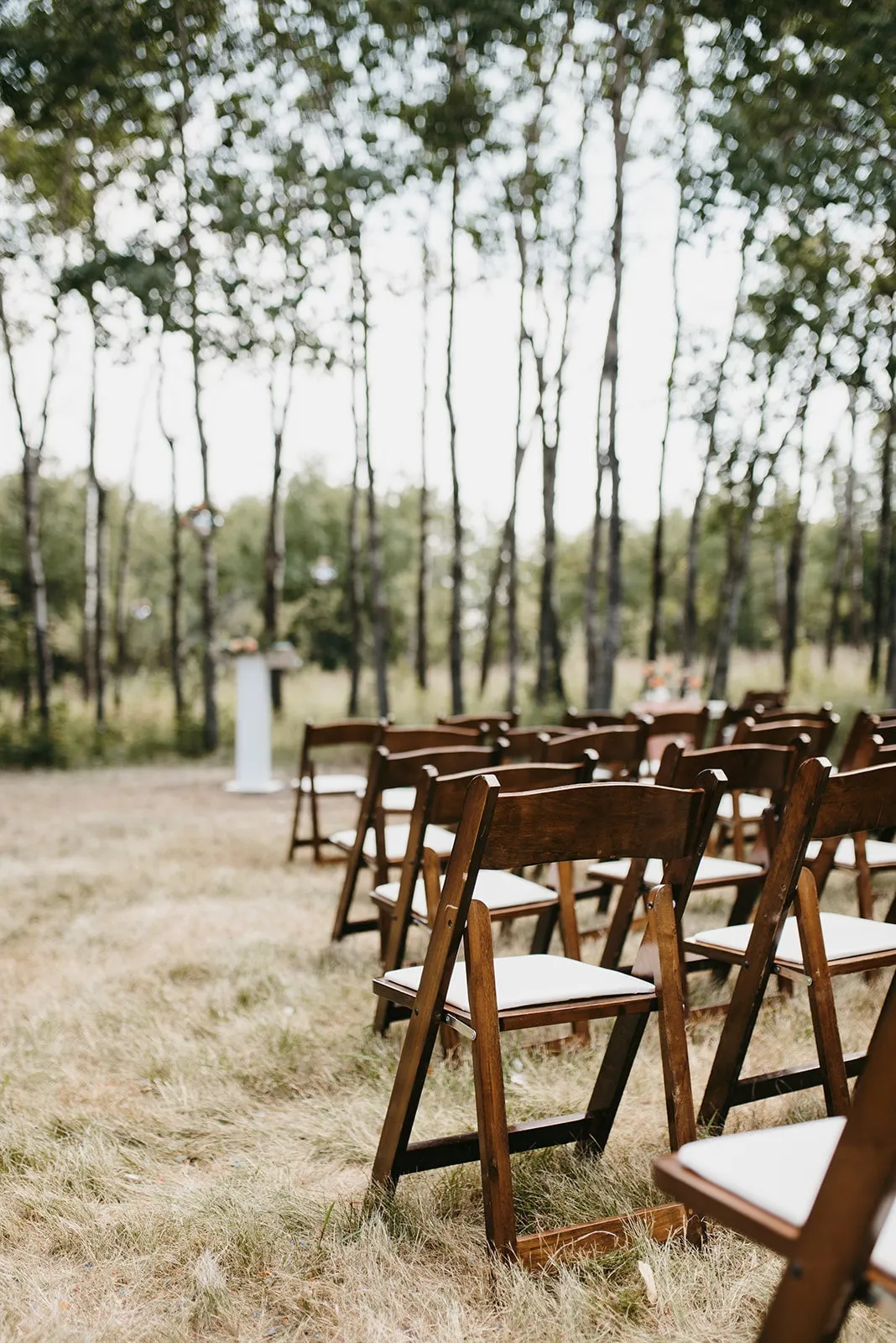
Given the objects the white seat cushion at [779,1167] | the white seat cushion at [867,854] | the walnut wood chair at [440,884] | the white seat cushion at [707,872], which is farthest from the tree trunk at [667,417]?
the white seat cushion at [779,1167]

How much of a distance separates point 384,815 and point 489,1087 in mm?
2306

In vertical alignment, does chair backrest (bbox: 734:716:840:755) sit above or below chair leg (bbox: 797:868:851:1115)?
above

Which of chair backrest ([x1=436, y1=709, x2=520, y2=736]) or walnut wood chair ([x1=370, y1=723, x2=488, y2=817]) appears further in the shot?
chair backrest ([x1=436, y1=709, x2=520, y2=736])

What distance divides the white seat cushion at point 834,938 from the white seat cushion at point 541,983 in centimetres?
44

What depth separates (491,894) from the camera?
10.8 feet

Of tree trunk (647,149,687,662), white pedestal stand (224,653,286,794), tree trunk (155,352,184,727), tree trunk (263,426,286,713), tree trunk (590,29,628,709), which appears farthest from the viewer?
tree trunk (155,352,184,727)

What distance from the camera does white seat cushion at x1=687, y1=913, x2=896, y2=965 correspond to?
8.33 ft

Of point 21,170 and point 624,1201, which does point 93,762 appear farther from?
point 624,1201

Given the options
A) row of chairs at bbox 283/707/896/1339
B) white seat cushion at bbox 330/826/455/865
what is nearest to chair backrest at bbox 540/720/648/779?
white seat cushion at bbox 330/826/455/865

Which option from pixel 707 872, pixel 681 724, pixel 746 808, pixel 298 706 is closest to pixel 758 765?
pixel 707 872

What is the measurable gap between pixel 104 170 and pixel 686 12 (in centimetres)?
967

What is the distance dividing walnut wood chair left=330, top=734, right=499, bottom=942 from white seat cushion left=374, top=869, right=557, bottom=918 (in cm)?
20

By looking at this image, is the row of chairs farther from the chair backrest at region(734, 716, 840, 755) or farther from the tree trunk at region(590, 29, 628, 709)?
the tree trunk at region(590, 29, 628, 709)

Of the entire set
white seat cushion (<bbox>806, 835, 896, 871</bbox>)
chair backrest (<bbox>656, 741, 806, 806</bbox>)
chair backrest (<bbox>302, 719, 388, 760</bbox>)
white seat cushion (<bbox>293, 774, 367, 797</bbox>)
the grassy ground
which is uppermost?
chair backrest (<bbox>656, 741, 806, 806</bbox>)
